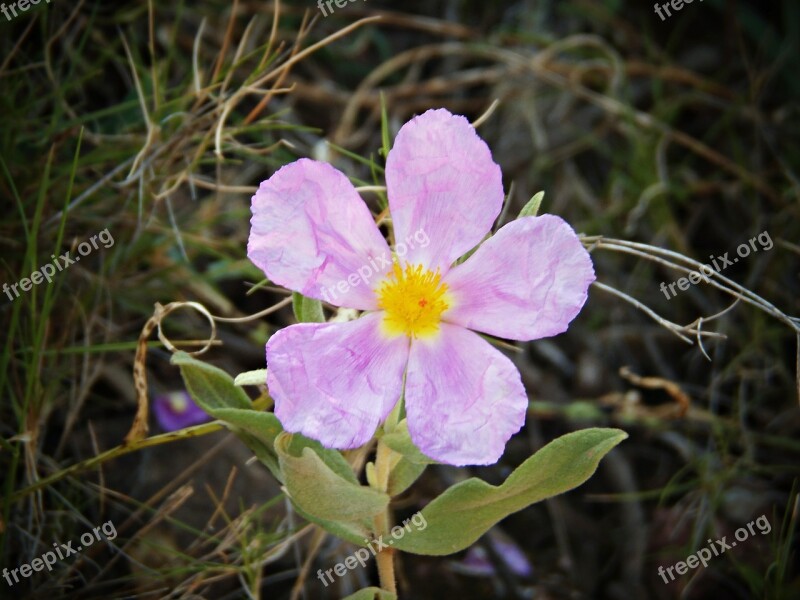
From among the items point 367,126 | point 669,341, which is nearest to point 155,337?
point 367,126

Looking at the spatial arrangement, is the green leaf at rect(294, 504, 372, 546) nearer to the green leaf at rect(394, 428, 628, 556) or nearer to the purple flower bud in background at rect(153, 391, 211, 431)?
the green leaf at rect(394, 428, 628, 556)

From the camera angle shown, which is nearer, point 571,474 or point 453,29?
point 571,474

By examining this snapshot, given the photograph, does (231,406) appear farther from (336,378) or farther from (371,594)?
(371,594)

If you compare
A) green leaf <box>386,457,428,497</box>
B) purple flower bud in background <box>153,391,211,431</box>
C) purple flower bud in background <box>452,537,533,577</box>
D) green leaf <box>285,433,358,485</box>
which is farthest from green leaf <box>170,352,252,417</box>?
purple flower bud in background <box>452,537,533,577</box>

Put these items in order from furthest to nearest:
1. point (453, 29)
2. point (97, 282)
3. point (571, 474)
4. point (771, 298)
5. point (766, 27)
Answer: point (766, 27) → point (453, 29) → point (771, 298) → point (97, 282) → point (571, 474)

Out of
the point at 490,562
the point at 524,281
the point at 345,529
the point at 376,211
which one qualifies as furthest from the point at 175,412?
the point at 524,281

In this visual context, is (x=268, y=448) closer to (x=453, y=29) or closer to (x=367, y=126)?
(x=367, y=126)
